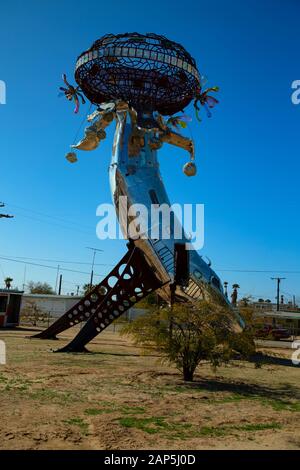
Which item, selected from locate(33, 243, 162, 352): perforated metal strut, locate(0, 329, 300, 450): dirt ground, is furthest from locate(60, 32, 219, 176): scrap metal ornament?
locate(0, 329, 300, 450): dirt ground

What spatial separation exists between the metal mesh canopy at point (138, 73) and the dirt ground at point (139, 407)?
46.4 feet

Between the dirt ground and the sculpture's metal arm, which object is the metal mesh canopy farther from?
the dirt ground

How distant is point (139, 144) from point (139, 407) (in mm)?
15114

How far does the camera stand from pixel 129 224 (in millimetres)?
22172

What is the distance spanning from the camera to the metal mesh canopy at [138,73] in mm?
22688

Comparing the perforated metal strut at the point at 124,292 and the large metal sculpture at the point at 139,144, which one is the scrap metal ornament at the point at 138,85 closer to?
the large metal sculpture at the point at 139,144

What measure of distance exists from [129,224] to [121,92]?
723 cm

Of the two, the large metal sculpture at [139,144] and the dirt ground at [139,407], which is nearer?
the dirt ground at [139,407]

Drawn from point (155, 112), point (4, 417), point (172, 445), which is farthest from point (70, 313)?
point (172, 445)

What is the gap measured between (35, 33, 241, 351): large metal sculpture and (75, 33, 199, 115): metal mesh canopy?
0.15 feet

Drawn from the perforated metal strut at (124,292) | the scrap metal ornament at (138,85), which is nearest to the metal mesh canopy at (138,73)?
the scrap metal ornament at (138,85)

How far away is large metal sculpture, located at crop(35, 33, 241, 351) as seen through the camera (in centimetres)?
2098
